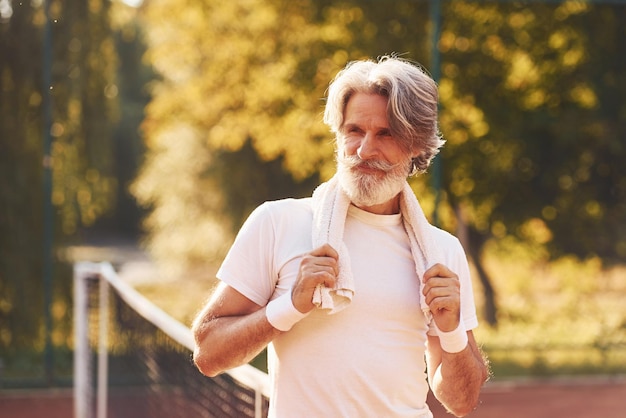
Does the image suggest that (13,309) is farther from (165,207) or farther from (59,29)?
(165,207)

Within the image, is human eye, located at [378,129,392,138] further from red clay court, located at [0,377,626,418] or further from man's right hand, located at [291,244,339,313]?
red clay court, located at [0,377,626,418]

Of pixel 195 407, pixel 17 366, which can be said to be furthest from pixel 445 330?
pixel 17 366

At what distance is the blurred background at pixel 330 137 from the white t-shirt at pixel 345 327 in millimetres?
5072

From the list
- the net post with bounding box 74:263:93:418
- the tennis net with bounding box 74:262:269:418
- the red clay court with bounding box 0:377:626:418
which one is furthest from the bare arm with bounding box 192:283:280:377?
the red clay court with bounding box 0:377:626:418

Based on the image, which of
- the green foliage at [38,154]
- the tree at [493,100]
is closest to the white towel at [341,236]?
the green foliage at [38,154]

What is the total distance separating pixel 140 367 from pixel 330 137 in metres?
5.55

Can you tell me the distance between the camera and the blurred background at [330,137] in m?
9.06

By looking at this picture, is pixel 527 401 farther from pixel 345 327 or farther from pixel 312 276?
pixel 312 276

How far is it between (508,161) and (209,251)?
19.7 feet

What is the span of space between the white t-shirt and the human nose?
0.12 metres

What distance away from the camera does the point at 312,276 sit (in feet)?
6.57

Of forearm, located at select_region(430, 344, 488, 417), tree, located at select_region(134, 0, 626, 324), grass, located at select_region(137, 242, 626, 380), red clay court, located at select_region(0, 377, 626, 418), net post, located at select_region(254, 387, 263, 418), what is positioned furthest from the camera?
tree, located at select_region(134, 0, 626, 324)

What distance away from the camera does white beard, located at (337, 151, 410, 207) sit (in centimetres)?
218

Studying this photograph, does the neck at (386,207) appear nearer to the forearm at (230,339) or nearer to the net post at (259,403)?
the forearm at (230,339)
